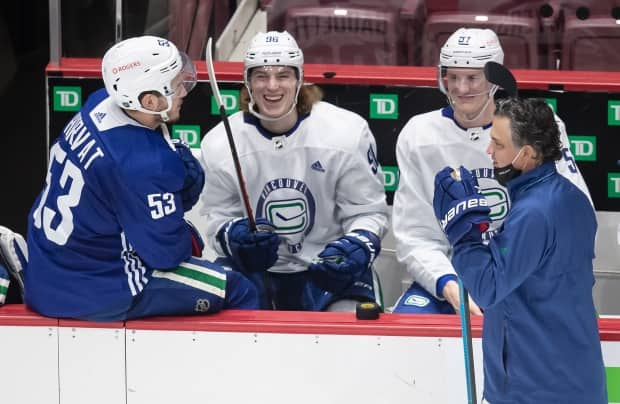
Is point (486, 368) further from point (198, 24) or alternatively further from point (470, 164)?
point (198, 24)

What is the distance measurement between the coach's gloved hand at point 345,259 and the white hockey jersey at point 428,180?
5.3 inches

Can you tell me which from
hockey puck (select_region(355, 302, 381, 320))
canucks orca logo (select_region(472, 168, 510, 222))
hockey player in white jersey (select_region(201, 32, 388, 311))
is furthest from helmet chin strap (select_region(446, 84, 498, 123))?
hockey puck (select_region(355, 302, 381, 320))

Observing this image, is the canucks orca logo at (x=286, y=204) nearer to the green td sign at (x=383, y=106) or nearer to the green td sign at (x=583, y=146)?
the green td sign at (x=383, y=106)

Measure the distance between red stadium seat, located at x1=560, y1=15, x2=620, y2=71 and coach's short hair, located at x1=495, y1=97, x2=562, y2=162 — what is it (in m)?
2.68

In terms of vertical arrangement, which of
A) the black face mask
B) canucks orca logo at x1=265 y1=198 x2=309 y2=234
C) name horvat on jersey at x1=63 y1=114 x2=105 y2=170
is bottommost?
canucks orca logo at x1=265 y1=198 x2=309 y2=234

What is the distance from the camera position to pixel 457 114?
13.3 ft

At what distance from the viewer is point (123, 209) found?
10.2ft

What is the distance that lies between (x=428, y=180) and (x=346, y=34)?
5.02 ft

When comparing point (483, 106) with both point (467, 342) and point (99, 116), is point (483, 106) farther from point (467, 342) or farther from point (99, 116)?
point (99, 116)

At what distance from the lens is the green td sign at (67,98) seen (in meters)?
4.65

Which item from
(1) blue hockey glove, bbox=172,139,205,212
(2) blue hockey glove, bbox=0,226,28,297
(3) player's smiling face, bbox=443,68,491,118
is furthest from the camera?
(3) player's smiling face, bbox=443,68,491,118

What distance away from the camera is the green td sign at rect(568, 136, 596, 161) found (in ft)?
15.0

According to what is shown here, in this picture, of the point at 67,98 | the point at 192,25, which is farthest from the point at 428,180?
the point at 192,25

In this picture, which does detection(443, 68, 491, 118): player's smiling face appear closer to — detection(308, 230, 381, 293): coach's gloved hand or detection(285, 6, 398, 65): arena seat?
detection(308, 230, 381, 293): coach's gloved hand
